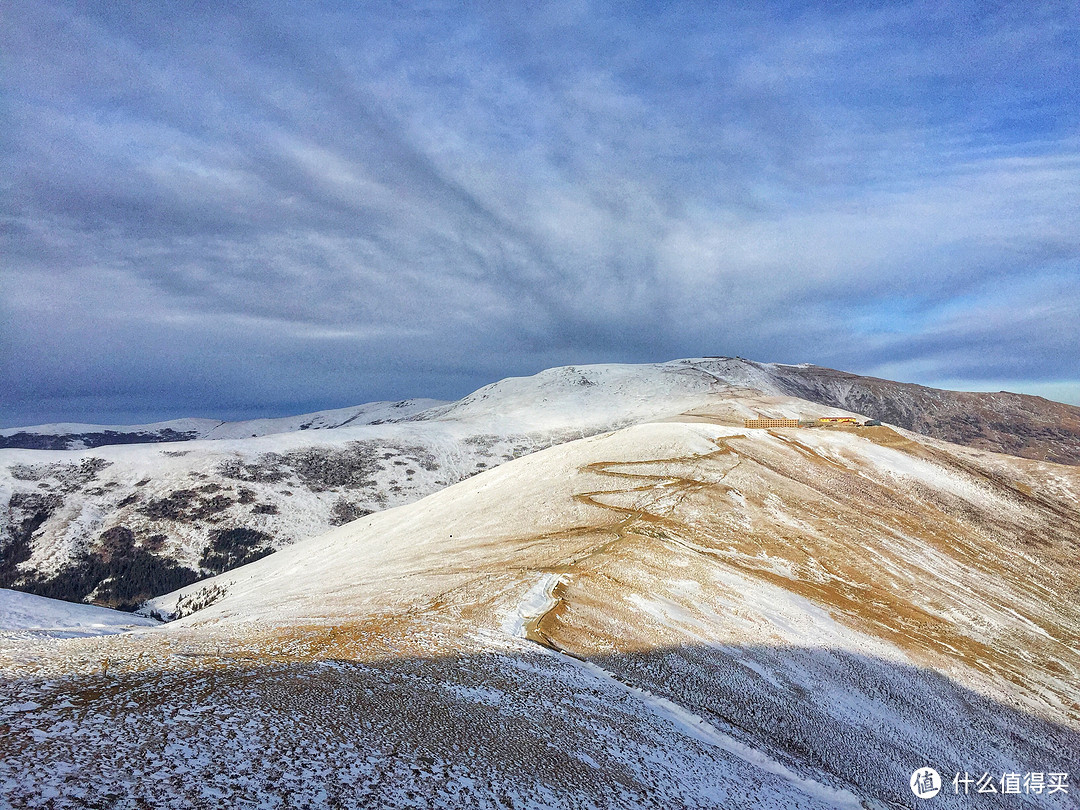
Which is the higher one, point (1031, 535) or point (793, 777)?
point (1031, 535)

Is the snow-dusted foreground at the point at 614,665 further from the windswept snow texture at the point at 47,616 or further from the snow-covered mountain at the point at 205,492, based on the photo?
the snow-covered mountain at the point at 205,492

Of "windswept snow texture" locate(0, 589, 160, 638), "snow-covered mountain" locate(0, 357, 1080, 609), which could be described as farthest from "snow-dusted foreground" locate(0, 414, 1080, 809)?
"snow-covered mountain" locate(0, 357, 1080, 609)

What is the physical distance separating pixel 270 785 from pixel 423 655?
809cm

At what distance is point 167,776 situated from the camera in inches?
310

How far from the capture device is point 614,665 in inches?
746

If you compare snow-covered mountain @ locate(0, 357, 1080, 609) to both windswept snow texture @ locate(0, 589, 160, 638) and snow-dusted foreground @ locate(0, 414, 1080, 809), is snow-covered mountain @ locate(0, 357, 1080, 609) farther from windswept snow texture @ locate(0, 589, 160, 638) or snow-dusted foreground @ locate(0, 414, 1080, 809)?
windswept snow texture @ locate(0, 589, 160, 638)

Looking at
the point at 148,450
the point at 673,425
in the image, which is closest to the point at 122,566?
the point at 148,450

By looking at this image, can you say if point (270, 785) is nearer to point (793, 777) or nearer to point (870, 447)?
point (793, 777)

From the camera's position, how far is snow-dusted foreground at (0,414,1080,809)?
9.27 meters

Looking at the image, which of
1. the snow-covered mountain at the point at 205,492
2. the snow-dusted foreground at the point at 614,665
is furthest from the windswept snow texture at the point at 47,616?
the snow-covered mountain at the point at 205,492

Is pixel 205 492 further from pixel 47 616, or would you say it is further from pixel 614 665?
pixel 614 665

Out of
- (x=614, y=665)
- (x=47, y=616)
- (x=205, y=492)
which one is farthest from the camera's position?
(x=205, y=492)

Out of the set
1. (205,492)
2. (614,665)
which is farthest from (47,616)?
(205,492)

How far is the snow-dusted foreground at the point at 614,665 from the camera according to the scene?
30.4 feet
